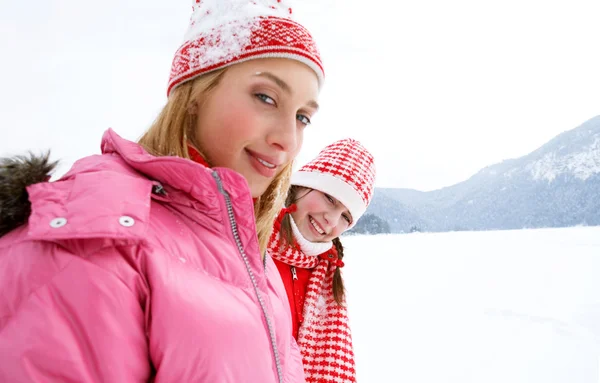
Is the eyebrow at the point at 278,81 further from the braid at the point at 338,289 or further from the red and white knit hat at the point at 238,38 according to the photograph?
the braid at the point at 338,289

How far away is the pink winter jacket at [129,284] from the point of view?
21.3 inches

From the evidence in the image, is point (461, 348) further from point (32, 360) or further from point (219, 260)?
point (32, 360)

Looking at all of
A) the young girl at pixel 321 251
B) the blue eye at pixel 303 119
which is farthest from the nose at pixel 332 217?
the blue eye at pixel 303 119

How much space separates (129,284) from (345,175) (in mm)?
2395

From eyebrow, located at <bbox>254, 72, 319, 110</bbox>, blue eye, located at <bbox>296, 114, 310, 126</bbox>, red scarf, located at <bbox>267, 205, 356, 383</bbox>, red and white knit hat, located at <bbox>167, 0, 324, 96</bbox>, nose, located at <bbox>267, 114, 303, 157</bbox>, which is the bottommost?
red scarf, located at <bbox>267, 205, 356, 383</bbox>

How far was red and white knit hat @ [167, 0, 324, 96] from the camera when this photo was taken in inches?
44.9

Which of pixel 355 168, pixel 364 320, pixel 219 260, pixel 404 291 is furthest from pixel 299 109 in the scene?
pixel 404 291

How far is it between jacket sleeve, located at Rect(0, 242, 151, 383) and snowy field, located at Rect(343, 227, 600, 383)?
3668 millimetres

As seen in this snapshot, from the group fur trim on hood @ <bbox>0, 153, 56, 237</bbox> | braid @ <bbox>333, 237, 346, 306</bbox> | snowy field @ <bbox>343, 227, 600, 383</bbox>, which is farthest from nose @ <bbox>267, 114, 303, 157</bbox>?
snowy field @ <bbox>343, 227, 600, 383</bbox>

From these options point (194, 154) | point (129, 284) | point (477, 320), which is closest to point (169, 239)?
point (129, 284)

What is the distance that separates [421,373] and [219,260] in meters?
3.91

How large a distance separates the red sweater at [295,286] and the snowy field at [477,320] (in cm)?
160

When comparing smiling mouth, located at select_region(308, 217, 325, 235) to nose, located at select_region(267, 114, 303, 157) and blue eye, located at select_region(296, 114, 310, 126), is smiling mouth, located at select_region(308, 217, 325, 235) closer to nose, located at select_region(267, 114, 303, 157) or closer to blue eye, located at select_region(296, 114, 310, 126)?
blue eye, located at select_region(296, 114, 310, 126)

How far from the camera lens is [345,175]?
2904 mm
